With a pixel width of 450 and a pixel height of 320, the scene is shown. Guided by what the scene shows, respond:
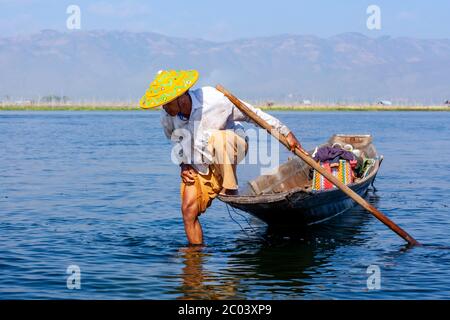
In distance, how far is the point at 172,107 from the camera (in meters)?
8.60

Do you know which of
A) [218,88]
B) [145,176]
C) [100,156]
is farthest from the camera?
[100,156]

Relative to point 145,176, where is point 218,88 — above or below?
above

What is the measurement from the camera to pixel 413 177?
20.5m

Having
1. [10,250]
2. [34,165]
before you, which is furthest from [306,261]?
[34,165]

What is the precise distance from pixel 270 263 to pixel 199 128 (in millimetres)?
1940

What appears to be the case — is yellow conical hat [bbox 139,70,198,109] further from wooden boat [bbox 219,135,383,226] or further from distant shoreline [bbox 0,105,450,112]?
distant shoreline [bbox 0,105,450,112]

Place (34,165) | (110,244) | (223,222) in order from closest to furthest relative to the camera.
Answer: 1. (110,244)
2. (223,222)
3. (34,165)

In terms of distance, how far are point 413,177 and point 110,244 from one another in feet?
37.5

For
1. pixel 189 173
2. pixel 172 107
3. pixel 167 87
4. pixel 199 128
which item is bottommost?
pixel 189 173

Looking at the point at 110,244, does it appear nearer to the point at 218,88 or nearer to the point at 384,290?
the point at 218,88

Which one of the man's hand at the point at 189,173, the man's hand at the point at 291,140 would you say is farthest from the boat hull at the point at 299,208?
the man's hand at the point at 291,140

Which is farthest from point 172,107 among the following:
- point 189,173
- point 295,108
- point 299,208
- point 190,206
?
point 295,108

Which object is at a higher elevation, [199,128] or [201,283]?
[199,128]

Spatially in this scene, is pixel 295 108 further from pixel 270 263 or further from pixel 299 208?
pixel 270 263
